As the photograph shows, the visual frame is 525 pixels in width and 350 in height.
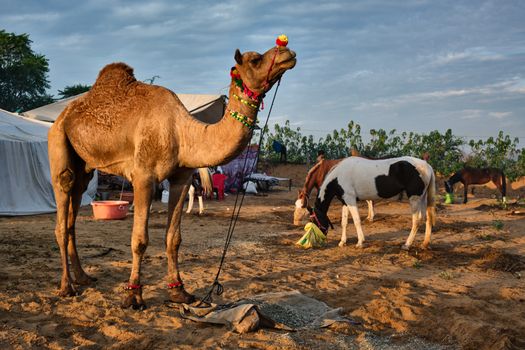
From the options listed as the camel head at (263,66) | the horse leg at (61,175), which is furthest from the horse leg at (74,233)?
the camel head at (263,66)

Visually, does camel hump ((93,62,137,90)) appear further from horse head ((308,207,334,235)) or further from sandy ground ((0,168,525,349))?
horse head ((308,207,334,235))

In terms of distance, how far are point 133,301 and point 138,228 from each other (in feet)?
2.44

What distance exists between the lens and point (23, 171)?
13.6 metres

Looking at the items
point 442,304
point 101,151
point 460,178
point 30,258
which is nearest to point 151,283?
point 101,151

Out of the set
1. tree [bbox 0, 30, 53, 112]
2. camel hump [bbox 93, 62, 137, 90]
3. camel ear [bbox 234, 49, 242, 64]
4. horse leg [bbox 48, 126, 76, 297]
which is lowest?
horse leg [bbox 48, 126, 76, 297]

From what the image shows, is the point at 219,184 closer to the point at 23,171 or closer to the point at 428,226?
the point at 23,171

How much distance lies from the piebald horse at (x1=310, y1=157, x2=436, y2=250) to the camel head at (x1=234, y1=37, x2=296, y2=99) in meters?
5.42

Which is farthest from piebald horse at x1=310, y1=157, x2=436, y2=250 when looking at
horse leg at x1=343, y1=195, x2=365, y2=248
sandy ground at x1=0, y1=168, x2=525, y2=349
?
sandy ground at x1=0, y1=168, x2=525, y2=349

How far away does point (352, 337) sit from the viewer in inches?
159

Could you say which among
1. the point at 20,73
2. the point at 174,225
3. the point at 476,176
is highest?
the point at 20,73

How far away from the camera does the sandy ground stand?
393 cm

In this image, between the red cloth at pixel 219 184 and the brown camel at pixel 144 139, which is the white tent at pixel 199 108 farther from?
the brown camel at pixel 144 139

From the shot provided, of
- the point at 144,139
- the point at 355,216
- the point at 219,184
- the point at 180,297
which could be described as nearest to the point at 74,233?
the point at 180,297

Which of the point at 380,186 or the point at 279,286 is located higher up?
the point at 380,186
